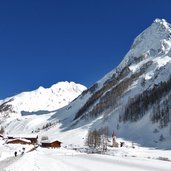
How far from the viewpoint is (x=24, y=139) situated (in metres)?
188

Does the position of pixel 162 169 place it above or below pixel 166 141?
below

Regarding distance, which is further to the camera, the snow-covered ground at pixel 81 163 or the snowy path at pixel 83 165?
the snow-covered ground at pixel 81 163

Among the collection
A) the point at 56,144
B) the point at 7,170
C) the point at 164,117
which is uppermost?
the point at 164,117

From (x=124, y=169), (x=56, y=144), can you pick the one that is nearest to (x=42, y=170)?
(x=124, y=169)

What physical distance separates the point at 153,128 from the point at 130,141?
46.1 feet

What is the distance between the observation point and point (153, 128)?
190 meters

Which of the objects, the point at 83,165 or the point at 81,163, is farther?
the point at 81,163

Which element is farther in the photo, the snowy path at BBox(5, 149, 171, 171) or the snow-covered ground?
the snow-covered ground

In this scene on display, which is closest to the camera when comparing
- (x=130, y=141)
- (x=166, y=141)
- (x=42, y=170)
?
(x=42, y=170)

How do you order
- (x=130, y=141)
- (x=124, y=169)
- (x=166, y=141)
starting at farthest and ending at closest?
(x=130, y=141) → (x=166, y=141) → (x=124, y=169)

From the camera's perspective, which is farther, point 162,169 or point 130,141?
point 130,141

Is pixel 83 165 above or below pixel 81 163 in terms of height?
below

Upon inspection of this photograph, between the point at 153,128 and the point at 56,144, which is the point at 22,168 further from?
the point at 153,128

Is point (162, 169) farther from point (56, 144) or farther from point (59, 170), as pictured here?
point (56, 144)
